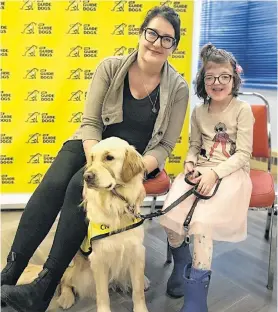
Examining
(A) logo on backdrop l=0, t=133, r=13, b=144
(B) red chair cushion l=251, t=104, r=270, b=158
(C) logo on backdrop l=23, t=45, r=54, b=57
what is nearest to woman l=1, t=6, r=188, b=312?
(B) red chair cushion l=251, t=104, r=270, b=158

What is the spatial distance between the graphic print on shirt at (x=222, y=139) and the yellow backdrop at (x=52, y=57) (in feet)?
3.57

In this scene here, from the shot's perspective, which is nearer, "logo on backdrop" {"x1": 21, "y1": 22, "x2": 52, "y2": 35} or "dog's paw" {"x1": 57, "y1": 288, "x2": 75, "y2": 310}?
"dog's paw" {"x1": 57, "y1": 288, "x2": 75, "y2": 310}

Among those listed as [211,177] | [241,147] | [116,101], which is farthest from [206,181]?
[116,101]

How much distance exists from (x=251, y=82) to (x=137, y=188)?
229cm

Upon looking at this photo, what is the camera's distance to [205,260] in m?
1.61

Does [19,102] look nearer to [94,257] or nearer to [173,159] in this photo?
[173,159]

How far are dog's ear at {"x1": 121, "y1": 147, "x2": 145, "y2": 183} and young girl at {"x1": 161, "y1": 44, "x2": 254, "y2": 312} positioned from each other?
0.32 m

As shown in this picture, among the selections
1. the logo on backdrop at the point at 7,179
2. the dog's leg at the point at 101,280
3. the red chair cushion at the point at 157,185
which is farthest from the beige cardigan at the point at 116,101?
the logo on backdrop at the point at 7,179

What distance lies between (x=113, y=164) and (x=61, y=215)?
1.22 ft

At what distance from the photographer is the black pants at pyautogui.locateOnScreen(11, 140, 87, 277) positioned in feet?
5.27

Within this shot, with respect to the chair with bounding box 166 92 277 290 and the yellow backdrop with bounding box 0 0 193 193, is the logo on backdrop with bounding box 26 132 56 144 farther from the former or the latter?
the chair with bounding box 166 92 277 290

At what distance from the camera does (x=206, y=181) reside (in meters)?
1.69

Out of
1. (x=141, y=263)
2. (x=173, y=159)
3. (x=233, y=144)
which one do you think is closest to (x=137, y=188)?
(x=141, y=263)

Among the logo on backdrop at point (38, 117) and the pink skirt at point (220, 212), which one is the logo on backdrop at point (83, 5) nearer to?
the logo on backdrop at point (38, 117)
